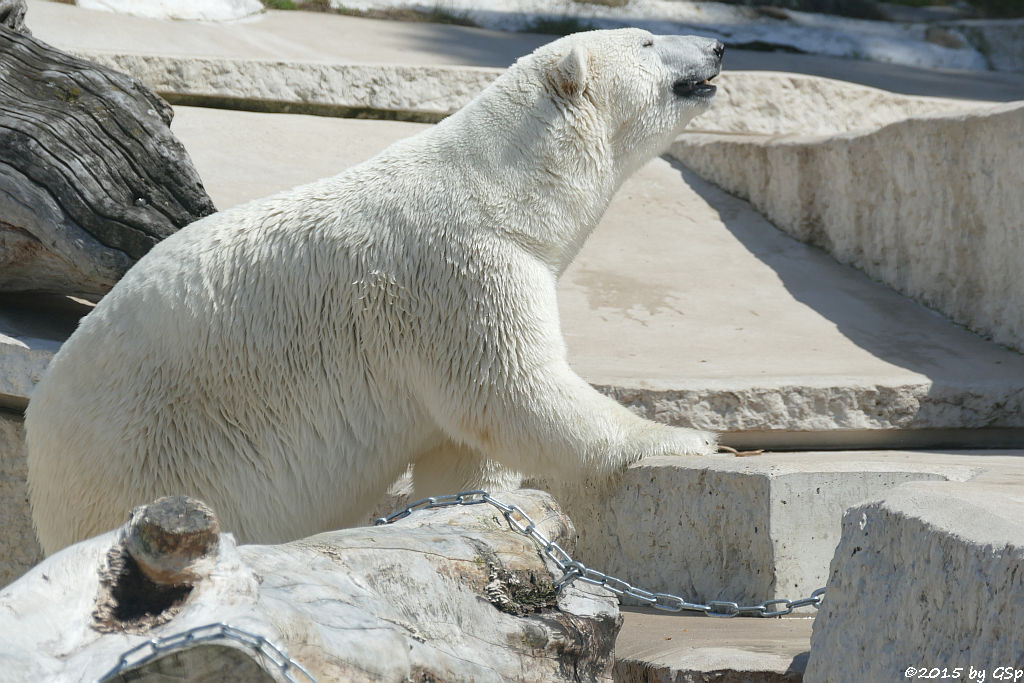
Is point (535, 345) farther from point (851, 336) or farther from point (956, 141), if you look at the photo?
point (956, 141)

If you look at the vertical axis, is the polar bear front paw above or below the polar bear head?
below

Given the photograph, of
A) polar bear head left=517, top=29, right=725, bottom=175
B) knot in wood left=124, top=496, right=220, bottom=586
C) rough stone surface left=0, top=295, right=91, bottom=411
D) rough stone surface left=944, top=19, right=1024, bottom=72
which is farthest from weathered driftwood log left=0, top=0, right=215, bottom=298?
rough stone surface left=944, top=19, right=1024, bottom=72

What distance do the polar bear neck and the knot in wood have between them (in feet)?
5.65

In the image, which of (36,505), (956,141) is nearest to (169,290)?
(36,505)

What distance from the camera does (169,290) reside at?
304cm

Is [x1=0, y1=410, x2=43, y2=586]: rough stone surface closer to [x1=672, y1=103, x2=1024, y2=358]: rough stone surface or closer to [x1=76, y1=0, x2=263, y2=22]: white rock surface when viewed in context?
[x1=672, y1=103, x2=1024, y2=358]: rough stone surface

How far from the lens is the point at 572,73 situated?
3232 mm

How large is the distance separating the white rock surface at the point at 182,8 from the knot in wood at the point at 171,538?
7612 mm

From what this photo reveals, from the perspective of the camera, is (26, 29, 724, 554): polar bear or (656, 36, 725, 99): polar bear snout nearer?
(26, 29, 724, 554): polar bear

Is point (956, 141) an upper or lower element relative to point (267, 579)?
upper

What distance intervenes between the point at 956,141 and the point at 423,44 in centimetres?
494

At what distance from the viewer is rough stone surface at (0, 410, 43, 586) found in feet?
14.3

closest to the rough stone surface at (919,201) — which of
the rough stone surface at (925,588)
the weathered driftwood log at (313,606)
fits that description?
the rough stone surface at (925,588)

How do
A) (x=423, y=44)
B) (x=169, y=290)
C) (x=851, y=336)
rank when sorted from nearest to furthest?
(x=169, y=290) < (x=851, y=336) < (x=423, y=44)
